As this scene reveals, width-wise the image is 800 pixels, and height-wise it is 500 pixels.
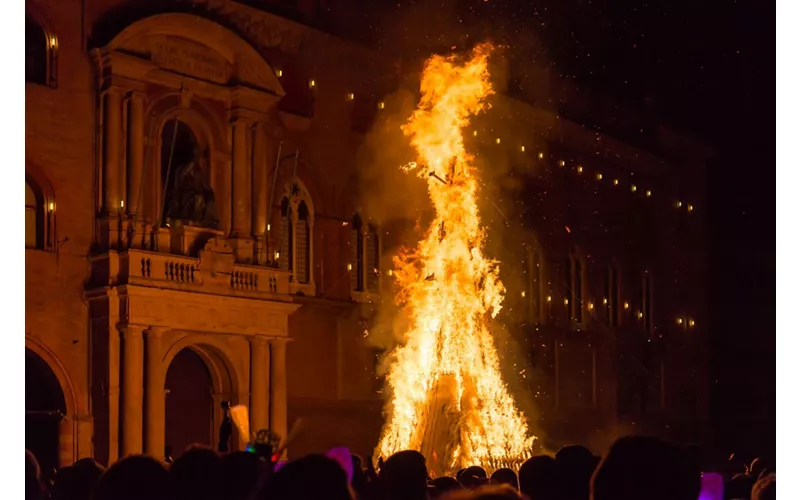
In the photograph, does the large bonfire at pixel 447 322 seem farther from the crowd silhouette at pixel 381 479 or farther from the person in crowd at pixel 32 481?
the person in crowd at pixel 32 481

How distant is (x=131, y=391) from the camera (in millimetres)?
21094

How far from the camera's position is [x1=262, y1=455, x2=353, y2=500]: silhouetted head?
5.01 m

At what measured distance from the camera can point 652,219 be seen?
123 ft

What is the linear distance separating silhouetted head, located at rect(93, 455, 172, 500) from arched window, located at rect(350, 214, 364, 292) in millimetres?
20877

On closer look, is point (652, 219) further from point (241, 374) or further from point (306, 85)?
point (241, 374)

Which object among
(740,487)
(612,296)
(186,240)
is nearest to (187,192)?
(186,240)

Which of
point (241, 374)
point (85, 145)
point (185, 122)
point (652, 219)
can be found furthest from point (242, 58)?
point (652, 219)

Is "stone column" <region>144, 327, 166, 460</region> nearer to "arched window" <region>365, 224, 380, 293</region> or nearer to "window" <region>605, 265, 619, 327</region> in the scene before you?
"arched window" <region>365, 224, 380, 293</region>

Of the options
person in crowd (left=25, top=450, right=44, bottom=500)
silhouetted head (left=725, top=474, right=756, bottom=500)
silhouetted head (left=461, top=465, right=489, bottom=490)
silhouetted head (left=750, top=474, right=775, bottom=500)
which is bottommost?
silhouetted head (left=461, top=465, right=489, bottom=490)

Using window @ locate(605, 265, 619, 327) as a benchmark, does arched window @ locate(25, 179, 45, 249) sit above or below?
above

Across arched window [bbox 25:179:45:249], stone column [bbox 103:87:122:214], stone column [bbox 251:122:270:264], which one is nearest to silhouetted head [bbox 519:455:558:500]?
arched window [bbox 25:179:45:249]

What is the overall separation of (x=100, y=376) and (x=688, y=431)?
71.5 ft

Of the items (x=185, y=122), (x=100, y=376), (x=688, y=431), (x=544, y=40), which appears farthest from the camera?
(x=688, y=431)

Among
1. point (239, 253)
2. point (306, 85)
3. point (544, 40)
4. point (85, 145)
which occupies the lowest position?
point (239, 253)
